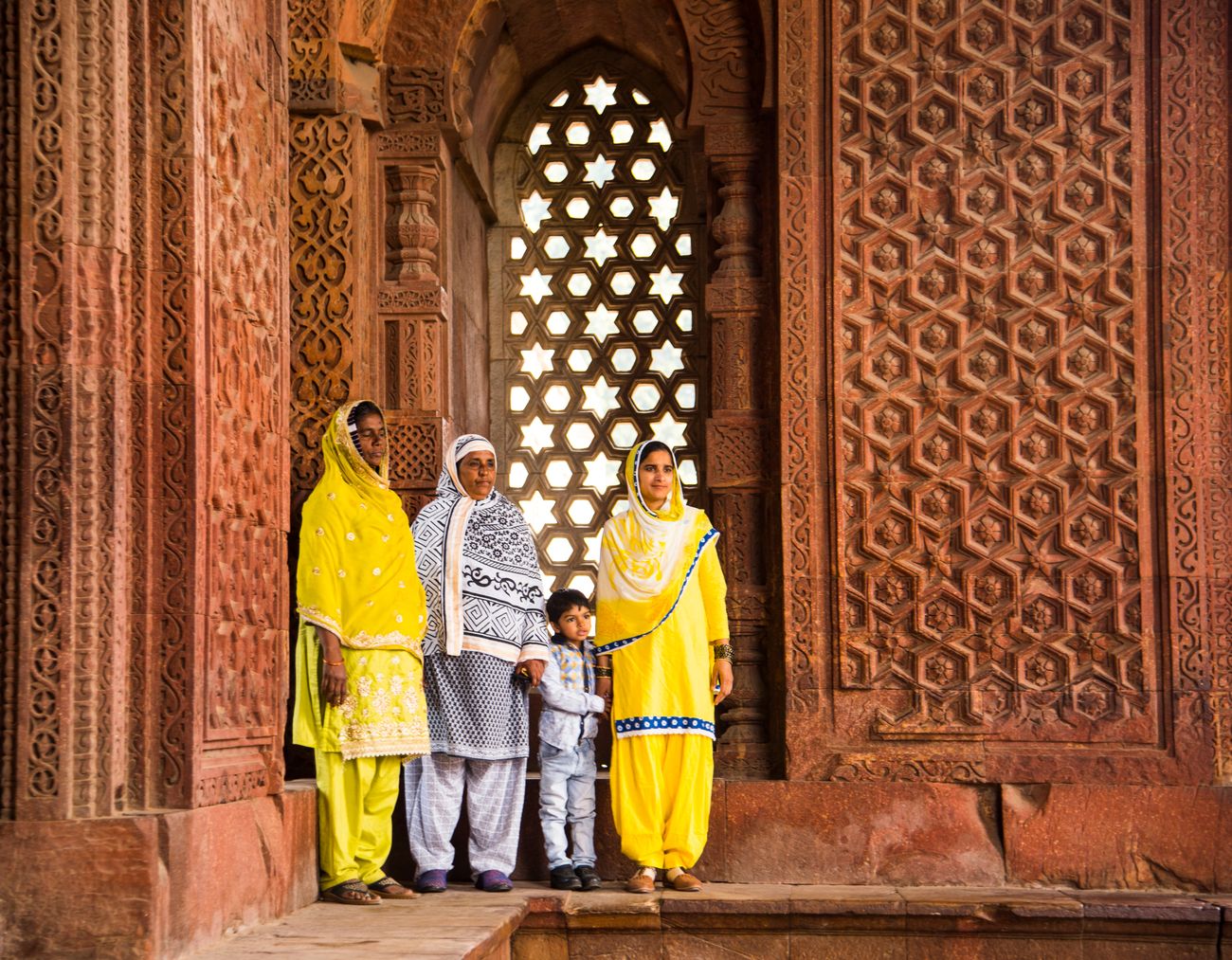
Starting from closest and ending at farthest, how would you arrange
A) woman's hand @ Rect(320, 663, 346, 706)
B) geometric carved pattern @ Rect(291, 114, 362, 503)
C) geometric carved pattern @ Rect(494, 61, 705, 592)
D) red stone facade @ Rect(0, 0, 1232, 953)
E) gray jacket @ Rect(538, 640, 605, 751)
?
woman's hand @ Rect(320, 663, 346, 706) < gray jacket @ Rect(538, 640, 605, 751) < red stone facade @ Rect(0, 0, 1232, 953) < geometric carved pattern @ Rect(291, 114, 362, 503) < geometric carved pattern @ Rect(494, 61, 705, 592)

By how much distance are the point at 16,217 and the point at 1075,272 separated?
4445mm

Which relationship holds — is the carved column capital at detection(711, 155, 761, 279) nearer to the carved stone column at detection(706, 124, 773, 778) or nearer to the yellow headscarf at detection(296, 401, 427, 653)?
the carved stone column at detection(706, 124, 773, 778)

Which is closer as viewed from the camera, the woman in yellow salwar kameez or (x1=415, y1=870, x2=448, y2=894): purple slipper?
(x1=415, y1=870, x2=448, y2=894): purple slipper

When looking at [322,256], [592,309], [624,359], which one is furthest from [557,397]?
[322,256]

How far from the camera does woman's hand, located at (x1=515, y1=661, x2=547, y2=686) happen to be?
6.42m

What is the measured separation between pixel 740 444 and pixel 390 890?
100 inches

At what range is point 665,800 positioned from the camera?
6.42 metres

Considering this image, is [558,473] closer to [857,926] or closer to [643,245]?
[643,245]

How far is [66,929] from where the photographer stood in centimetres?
436

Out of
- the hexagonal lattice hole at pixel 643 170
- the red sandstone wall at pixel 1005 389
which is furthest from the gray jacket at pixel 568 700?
the hexagonal lattice hole at pixel 643 170

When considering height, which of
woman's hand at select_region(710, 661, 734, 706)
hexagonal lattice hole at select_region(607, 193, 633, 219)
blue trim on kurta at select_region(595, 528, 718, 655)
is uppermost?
hexagonal lattice hole at select_region(607, 193, 633, 219)

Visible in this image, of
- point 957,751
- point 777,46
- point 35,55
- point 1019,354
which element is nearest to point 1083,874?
point 957,751

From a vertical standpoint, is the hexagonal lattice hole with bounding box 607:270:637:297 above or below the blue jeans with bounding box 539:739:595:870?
above

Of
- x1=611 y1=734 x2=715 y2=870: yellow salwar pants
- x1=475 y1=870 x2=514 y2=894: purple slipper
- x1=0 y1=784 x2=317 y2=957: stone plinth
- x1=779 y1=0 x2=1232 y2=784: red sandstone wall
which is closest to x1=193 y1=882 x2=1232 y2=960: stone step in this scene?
x1=475 y1=870 x2=514 y2=894: purple slipper
